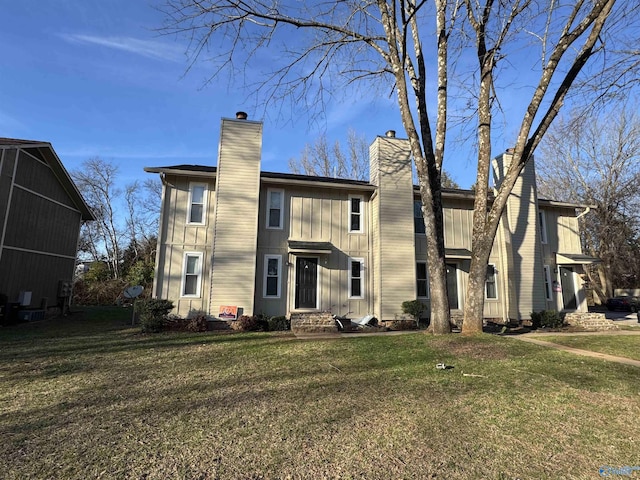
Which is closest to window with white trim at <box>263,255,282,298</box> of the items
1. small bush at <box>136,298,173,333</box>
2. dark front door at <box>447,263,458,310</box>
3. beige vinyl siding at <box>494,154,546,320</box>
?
small bush at <box>136,298,173,333</box>

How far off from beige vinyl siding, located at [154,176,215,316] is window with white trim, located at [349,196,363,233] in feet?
17.0

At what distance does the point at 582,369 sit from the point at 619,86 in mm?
8294

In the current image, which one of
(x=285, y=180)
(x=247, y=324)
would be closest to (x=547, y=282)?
(x=285, y=180)

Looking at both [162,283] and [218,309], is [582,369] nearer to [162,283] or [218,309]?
[218,309]

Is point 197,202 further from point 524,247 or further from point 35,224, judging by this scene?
point 524,247

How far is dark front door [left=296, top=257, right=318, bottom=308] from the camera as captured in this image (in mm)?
12867

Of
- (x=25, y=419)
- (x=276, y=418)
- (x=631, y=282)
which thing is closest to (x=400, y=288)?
(x=276, y=418)

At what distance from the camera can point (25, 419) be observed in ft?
13.2

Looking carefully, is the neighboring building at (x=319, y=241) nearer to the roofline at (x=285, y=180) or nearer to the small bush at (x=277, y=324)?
the roofline at (x=285, y=180)

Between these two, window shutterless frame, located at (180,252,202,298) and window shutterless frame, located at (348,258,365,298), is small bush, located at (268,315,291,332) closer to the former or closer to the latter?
window shutterless frame, located at (180,252,202,298)

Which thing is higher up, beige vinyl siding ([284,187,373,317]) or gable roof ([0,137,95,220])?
gable roof ([0,137,95,220])

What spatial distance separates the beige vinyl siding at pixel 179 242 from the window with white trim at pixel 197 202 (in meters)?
0.12

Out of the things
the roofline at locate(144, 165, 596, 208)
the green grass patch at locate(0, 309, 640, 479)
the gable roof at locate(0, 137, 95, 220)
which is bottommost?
the green grass patch at locate(0, 309, 640, 479)

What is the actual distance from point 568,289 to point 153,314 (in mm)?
16790
